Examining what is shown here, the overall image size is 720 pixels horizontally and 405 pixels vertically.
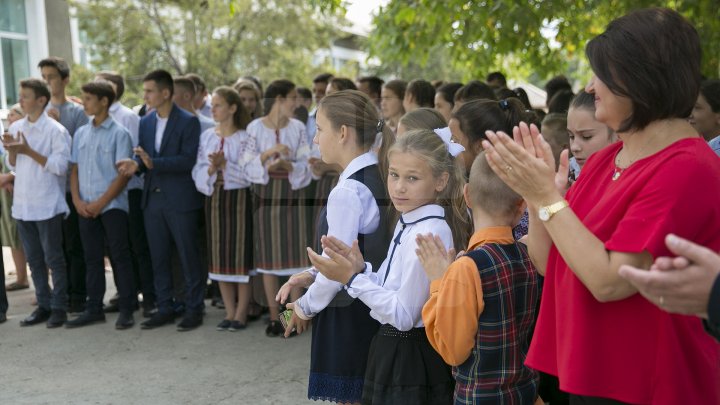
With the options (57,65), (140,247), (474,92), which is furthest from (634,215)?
(57,65)

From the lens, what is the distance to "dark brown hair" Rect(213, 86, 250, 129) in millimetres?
6363

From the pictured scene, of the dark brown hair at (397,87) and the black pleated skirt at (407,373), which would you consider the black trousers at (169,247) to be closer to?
the dark brown hair at (397,87)

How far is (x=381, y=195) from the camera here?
11.5 ft

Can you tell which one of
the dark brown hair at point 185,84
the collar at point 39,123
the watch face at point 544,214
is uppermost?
the dark brown hair at point 185,84

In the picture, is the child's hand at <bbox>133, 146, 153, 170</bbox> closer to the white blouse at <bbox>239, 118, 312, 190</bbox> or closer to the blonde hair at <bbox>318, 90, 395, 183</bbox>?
the white blouse at <bbox>239, 118, 312, 190</bbox>

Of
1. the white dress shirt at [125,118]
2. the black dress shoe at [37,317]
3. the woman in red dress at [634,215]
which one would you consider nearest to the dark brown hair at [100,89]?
the white dress shirt at [125,118]

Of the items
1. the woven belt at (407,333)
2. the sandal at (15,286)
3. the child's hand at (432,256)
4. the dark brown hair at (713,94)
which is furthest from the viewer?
the sandal at (15,286)

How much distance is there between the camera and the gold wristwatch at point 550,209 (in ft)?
6.41

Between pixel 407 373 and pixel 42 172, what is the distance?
464 centimetres

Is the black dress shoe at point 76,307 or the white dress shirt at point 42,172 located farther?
the black dress shoe at point 76,307

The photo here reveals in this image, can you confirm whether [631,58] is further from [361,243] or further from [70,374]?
[70,374]

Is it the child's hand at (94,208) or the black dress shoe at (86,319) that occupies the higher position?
the child's hand at (94,208)

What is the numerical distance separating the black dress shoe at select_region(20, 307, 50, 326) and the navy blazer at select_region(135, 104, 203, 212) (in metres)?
1.31

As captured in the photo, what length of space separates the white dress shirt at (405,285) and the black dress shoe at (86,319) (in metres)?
4.21
